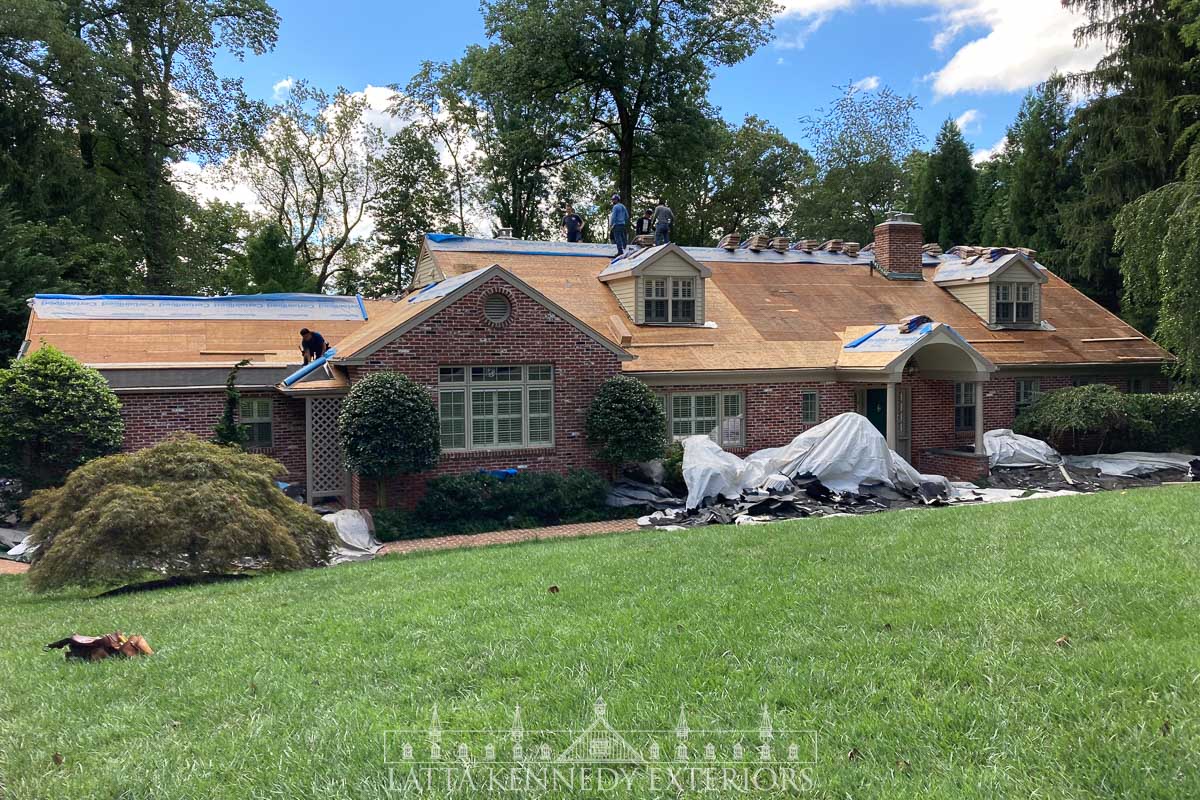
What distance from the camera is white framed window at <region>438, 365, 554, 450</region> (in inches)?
607

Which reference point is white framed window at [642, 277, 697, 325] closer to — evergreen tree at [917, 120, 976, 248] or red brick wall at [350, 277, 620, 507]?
red brick wall at [350, 277, 620, 507]

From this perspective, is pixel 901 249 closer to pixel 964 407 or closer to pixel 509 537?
pixel 964 407

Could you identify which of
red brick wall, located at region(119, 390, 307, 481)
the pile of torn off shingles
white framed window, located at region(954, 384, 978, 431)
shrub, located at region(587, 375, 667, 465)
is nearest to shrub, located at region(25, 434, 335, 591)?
red brick wall, located at region(119, 390, 307, 481)

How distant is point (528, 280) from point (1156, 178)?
19.3 meters

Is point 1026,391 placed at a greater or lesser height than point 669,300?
lesser

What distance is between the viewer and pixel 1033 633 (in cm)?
513

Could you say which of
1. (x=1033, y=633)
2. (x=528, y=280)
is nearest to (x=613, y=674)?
(x=1033, y=633)

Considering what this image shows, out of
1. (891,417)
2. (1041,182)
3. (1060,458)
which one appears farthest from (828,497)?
(1041,182)

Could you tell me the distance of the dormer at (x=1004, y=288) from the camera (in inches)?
861

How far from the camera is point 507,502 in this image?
1478cm

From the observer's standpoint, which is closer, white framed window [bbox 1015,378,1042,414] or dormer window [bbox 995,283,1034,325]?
white framed window [bbox 1015,378,1042,414]

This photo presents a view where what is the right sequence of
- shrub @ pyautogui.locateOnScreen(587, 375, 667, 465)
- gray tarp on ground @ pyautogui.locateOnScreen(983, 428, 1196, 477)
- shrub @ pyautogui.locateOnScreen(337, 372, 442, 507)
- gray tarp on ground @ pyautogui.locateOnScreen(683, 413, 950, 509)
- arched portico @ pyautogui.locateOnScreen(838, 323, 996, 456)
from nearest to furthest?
shrub @ pyautogui.locateOnScreen(337, 372, 442, 507) < gray tarp on ground @ pyautogui.locateOnScreen(683, 413, 950, 509) < shrub @ pyautogui.locateOnScreen(587, 375, 667, 465) < arched portico @ pyautogui.locateOnScreen(838, 323, 996, 456) < gray tarp on ground @ pyautogui.locateOnScreen(983, 428, 1196, 477)

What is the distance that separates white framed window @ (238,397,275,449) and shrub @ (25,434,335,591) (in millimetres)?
5082
